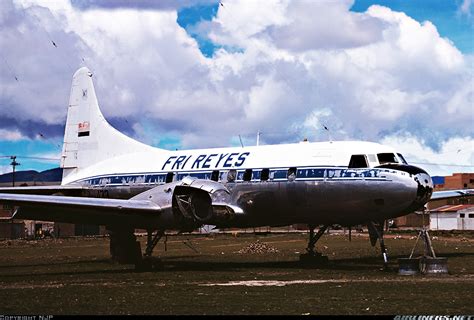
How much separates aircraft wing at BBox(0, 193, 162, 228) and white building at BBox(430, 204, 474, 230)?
89358mm

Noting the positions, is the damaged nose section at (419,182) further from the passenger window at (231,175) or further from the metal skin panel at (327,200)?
the passenger window at (231,175)

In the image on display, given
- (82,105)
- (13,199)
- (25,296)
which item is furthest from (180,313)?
(82,105)

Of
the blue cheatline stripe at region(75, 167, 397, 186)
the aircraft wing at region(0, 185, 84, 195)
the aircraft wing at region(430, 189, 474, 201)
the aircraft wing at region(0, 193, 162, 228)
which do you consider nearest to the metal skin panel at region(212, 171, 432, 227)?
the blue cheatline stripe at region(75, 167, 397, 186)

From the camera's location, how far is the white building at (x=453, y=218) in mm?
111562

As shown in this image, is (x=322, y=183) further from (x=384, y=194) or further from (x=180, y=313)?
(x=180, y=313)

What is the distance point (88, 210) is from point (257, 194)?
673cm

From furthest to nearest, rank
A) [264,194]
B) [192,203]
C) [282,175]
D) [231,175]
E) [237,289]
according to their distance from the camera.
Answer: [231,175]
[264,194]
[282,175]
[192,203]
[237,289]

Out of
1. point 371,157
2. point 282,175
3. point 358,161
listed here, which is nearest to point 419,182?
point 371,157

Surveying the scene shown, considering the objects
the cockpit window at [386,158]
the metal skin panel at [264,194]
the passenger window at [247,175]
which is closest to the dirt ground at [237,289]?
the metal skin panel at [264,194]

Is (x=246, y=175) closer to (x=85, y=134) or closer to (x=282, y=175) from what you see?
(x=282, y=175)

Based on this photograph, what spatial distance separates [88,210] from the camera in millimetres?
28547

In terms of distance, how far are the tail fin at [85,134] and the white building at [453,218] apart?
268 ft

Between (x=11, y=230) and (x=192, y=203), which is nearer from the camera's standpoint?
(x=192, y=203)

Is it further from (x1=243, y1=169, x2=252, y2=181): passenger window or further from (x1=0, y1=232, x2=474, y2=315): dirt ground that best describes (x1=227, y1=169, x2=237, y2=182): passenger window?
(x1=0, y1=232, x2=474, y2=315): dirt ground
